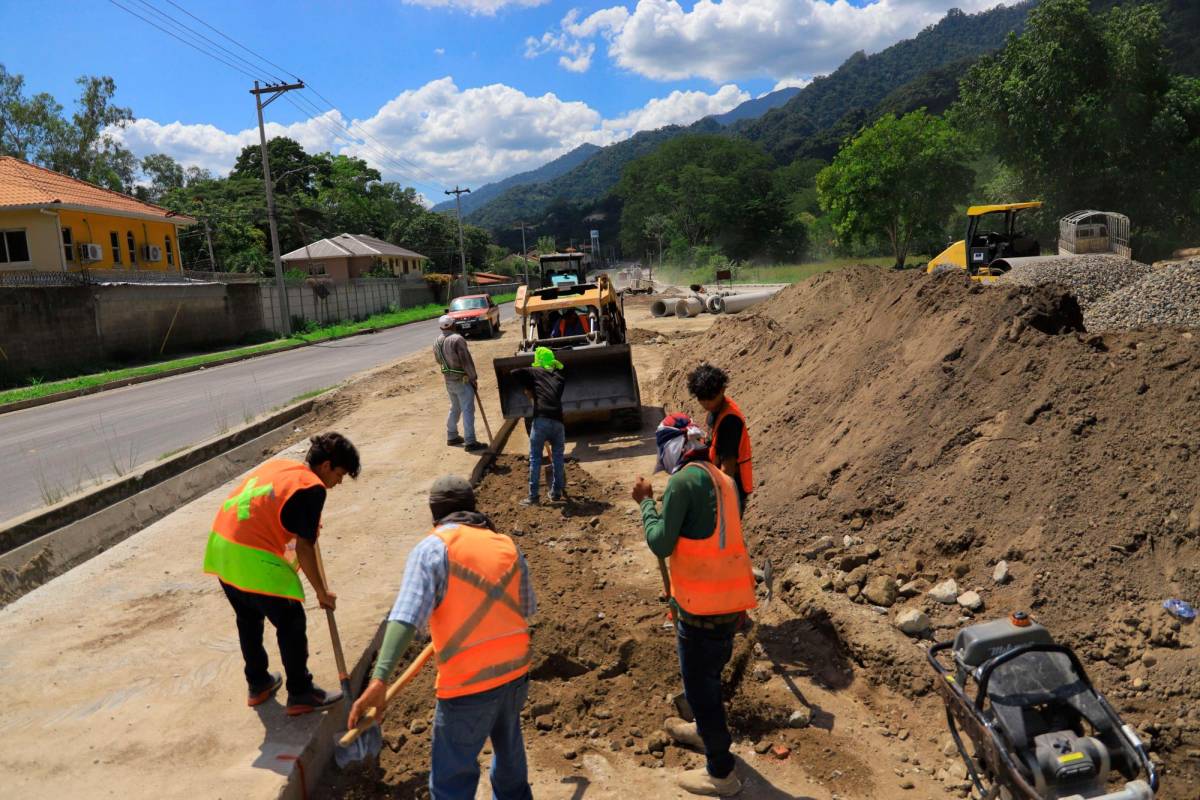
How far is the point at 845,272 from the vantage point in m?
13.9

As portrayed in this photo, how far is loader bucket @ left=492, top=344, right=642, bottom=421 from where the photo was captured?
11.5 metres

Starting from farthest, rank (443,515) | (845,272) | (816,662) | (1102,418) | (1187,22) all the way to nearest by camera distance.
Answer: (1187,22) < (845,272) < (1102,418) < (816,662) < (443,515)

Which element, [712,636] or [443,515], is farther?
[712,636]

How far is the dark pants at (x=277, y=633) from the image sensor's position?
4103 mm

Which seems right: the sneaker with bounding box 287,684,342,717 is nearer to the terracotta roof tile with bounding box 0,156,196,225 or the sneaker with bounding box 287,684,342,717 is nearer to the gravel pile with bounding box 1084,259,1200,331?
the gravel pile with bounding box 1084,259,1200,331

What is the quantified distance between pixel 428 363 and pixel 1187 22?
109 metres

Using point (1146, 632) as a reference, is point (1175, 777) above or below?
below

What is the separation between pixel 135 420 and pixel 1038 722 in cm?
1566

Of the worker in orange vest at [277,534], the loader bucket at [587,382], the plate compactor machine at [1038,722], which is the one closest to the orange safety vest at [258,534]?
the worker in orange vest at [277,534]

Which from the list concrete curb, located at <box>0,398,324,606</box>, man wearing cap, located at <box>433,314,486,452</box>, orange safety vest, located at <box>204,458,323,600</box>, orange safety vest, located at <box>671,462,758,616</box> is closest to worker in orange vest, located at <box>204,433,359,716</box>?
orange safety vest, located at <box>204,458,323,600</box>

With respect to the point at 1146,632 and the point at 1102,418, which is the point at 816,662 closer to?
the point at 1146,632

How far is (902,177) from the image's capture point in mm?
48594

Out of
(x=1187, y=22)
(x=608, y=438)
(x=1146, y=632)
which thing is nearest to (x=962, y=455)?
(x=1146, y=632)

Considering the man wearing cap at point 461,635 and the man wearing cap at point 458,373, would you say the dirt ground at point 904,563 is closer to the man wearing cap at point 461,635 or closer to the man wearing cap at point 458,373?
the man wearing cap at point 461,635
